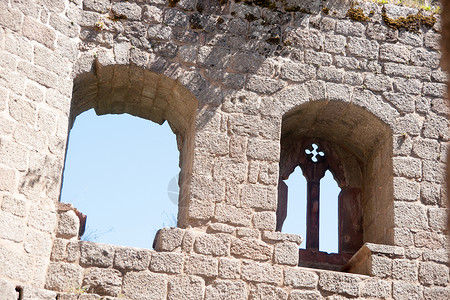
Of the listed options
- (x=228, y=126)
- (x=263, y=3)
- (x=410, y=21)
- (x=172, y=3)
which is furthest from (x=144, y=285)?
(x=410, y=21)

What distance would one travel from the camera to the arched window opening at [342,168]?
719 centimetres

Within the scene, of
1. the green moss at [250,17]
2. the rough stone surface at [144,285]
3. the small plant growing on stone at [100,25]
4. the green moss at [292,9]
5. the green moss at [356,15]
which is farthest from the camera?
the green moss at [356,15]

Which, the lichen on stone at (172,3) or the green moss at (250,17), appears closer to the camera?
the lichen on stone at (172,3)

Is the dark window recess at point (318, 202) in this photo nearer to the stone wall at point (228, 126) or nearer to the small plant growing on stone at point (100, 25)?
the stone wall at point (228, 126)

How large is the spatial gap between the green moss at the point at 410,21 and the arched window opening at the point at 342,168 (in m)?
1.22

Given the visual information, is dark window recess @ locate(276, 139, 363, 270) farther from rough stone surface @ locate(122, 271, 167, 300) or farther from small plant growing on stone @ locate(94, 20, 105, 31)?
small plant growing on stone @ locate(94, 20, 105, 31)

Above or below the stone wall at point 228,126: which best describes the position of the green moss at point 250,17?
above

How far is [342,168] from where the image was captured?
7867 mm

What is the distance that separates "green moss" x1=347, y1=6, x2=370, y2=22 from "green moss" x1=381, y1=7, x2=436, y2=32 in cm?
25

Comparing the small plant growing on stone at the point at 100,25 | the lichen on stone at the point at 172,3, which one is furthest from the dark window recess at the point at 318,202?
the small plant growing on stone at the point at 100,25

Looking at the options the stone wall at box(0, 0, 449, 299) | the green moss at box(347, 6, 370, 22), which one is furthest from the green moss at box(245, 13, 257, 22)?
the green moss at box(347, 6, 370, 22)

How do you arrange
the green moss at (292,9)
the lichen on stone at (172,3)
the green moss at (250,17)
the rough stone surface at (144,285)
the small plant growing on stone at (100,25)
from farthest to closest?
the green moss at (292,9)
the green moss at (250,17)
the lichen on stone at (172,3)
the small plant growing on stone at (100,25)
the rough stone surface at (144,285)

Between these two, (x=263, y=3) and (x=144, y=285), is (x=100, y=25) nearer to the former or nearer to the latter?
(x=263, y=3)

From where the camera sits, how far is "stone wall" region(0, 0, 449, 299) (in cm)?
593
